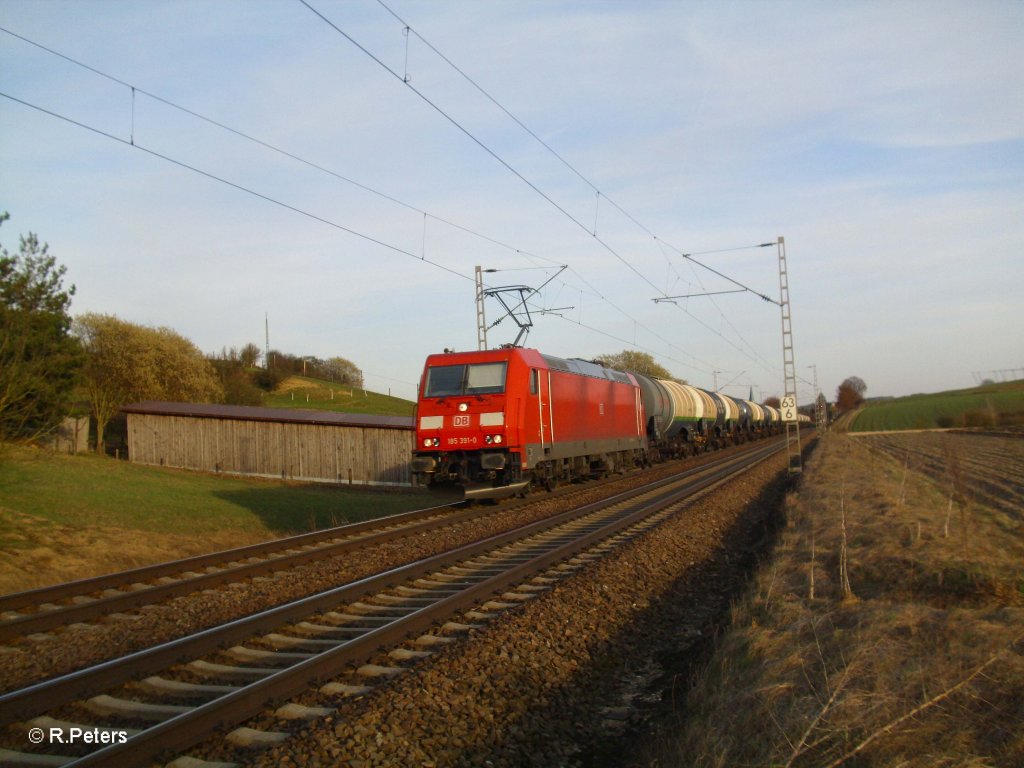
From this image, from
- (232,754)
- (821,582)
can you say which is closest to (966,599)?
(821,582)

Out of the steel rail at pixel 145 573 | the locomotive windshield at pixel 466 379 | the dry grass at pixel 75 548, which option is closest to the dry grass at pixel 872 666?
the steel rail at pixel 145 573

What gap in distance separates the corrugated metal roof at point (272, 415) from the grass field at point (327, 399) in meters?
25.5

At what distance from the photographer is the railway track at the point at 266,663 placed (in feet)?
15.2

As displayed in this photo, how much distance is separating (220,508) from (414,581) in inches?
367

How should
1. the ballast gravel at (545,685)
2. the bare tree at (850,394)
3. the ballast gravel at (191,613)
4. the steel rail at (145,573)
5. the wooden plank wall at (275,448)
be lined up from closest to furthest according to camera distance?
the ballast gravel at (545,685) < the ballast gravel at (191,613) < the steel rail at (145,573) < the wooden plank wall at (275,448) < the bare tree at (850,394)

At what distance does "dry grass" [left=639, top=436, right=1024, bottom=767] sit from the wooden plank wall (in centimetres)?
2002

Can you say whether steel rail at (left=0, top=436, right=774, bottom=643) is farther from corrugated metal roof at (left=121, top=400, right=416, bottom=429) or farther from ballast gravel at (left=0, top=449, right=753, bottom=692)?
corrugated metal roof at (left=121, top=400, right=416, bottom=429)

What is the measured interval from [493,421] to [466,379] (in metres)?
1.39

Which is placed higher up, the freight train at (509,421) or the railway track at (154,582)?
the freight train at (509,421)

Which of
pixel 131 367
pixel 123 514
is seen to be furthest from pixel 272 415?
pixel 123 514

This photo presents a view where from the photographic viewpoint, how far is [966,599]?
772 cm

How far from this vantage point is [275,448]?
98.5 ft

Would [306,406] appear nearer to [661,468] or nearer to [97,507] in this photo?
[661,468]

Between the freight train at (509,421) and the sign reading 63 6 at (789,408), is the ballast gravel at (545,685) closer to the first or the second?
the freight train at (509,421)
